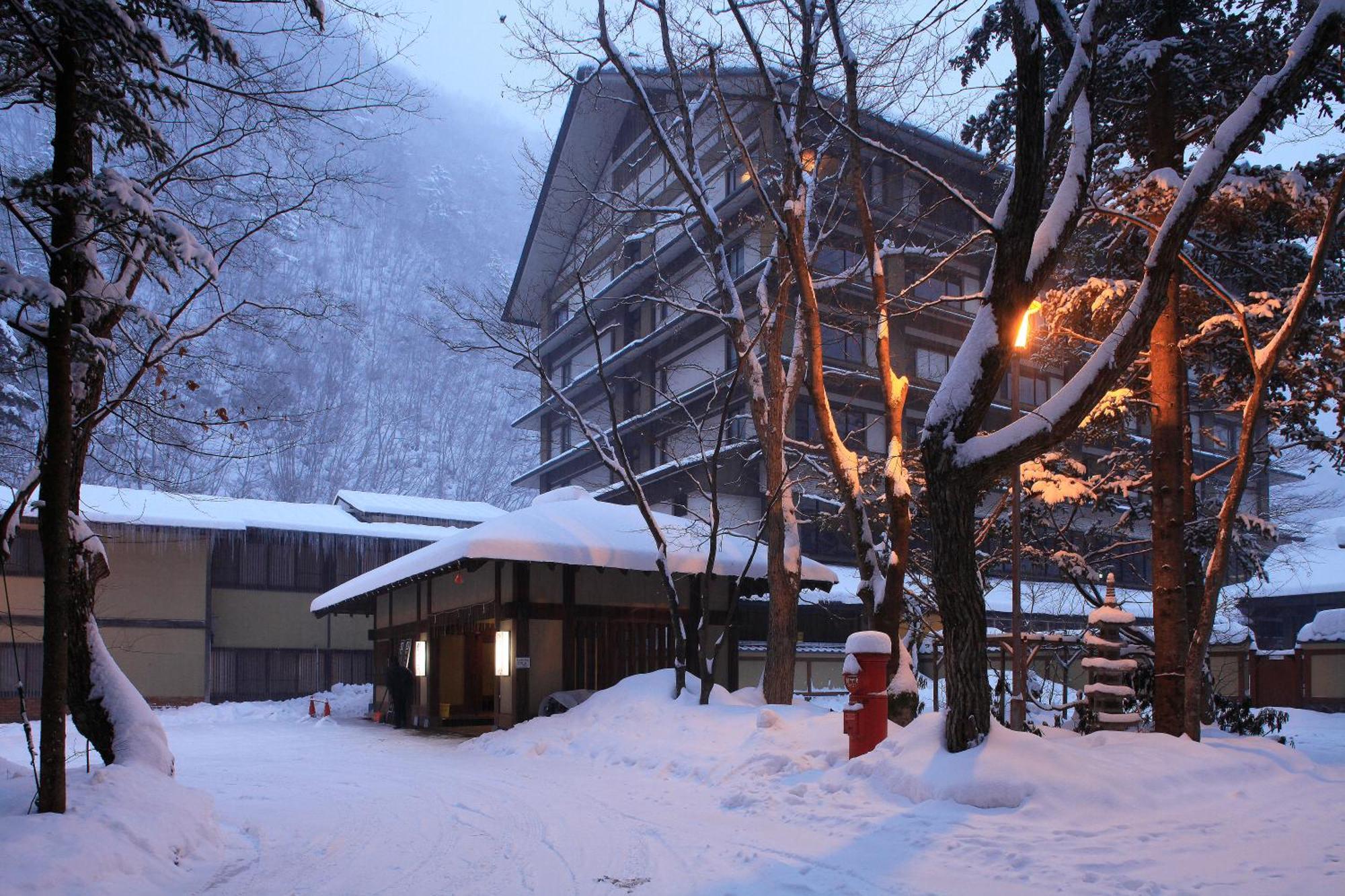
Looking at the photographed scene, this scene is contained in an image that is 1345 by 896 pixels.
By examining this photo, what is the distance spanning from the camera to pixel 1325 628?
90.9ft

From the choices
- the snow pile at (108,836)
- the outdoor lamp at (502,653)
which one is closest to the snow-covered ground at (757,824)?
the snow pile at (108,836)

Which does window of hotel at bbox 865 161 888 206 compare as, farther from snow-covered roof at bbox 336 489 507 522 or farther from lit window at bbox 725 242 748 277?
snow-covered roof at bbox 336 489 507 522

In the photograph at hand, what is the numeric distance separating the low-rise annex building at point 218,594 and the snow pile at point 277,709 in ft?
4.08

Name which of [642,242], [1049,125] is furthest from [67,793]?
[642,242]

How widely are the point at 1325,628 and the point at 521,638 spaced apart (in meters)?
23.8

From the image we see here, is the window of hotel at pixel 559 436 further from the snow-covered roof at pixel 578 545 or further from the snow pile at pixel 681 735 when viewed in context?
the snow pile at pixel 681 735

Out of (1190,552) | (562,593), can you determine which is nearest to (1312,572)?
(1190,552)

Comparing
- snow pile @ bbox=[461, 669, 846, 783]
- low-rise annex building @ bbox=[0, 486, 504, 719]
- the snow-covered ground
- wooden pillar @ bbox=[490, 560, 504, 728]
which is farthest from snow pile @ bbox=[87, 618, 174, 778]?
low-rise annex building @ bbox=[0, 486, 504, 719]

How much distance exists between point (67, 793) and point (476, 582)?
510 inches

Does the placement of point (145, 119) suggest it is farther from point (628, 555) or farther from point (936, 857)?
point (628, 555)

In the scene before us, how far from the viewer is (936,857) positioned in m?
6.62

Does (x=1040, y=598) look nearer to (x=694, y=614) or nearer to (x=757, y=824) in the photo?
(x=694, y=614)

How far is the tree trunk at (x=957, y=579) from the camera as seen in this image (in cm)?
876

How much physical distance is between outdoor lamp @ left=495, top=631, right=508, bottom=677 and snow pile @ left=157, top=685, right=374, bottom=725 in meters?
8.80
